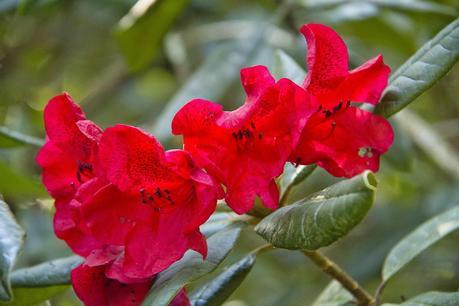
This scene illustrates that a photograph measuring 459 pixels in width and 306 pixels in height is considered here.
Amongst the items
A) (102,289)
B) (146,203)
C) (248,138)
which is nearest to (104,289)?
(102,289)

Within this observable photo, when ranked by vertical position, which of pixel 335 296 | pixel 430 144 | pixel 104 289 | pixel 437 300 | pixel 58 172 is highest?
pixel 58 172

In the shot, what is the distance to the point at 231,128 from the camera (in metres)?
0.88

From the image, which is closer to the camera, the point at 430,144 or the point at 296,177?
the point at 296,177

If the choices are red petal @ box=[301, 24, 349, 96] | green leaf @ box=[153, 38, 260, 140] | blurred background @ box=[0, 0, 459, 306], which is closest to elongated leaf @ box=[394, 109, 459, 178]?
blurred background @ box=[0, 0, 459, 306]

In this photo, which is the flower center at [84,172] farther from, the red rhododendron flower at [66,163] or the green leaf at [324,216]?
the green leaf at [324,216]

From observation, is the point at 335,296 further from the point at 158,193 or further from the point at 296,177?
the point at 158,193

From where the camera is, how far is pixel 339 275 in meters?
1.05

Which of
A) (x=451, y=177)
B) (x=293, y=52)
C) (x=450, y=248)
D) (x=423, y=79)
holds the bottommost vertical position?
(x=450, y=248)

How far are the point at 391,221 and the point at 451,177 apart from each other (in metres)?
0.21

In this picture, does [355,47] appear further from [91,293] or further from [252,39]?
[91,293]

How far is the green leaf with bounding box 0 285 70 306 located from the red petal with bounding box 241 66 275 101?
1.30 feet

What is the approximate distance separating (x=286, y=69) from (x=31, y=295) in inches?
19.0

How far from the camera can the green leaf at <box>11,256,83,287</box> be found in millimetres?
1061

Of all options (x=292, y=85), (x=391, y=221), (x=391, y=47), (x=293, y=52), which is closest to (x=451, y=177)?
(x=391, y=221)
